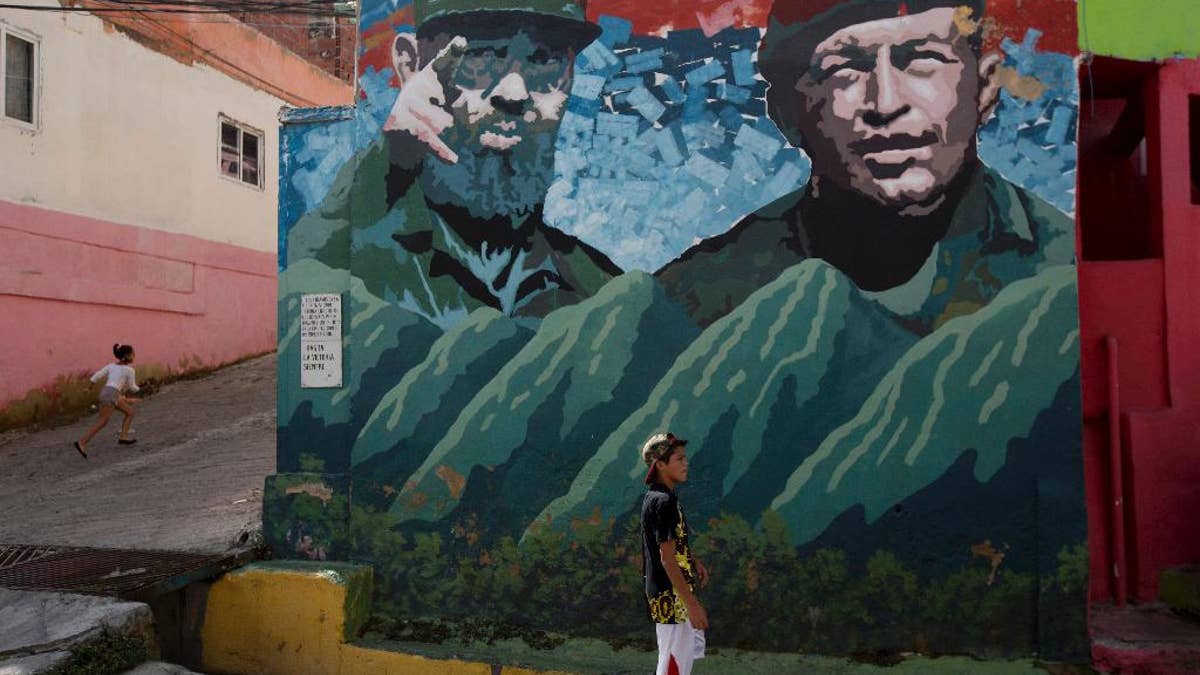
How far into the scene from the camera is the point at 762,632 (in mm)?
5246

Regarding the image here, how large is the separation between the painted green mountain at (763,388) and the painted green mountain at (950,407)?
0.38 ft

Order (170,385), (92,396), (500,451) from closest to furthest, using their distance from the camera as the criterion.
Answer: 1. (500,451)
2. (92,396)
3. (170,385)

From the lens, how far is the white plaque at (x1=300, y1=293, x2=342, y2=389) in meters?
5.92

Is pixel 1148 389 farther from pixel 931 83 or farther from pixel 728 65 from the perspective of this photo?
pixel 728 65

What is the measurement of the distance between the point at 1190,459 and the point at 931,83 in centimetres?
A: 275

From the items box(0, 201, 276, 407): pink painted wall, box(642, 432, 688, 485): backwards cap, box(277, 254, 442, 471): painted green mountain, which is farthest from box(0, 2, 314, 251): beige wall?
box(642, 432, 688, 485): backwards cap

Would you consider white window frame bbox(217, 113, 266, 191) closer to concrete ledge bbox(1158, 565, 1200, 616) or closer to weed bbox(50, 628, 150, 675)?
weed bbox(50, 628, 150, 675)

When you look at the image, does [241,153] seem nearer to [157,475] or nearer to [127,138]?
[127,138]

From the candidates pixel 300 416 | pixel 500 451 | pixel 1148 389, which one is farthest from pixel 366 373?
pixel 1148 389

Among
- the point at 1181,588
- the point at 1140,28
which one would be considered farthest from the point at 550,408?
the point at 1140,28

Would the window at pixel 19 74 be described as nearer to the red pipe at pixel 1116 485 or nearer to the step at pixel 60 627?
the step at pixel 60 627

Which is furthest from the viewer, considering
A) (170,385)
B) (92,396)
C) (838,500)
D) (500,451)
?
(170,385)

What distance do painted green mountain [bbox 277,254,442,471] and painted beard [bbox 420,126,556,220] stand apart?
0.80 metres

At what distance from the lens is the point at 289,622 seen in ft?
18.0
